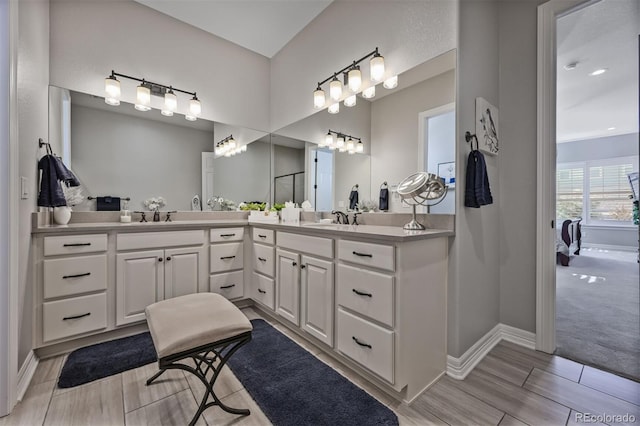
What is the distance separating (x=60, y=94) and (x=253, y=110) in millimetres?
1771

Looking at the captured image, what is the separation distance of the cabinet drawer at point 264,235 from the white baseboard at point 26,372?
5.26ft

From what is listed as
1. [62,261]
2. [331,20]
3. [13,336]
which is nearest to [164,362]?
[13,336]

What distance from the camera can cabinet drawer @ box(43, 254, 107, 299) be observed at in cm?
176

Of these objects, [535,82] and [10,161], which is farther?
[535,82]

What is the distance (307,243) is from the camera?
191 centimetres

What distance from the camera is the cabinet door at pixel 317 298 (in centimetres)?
173

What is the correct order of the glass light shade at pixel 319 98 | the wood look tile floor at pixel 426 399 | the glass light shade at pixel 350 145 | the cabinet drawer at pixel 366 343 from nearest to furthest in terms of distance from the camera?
the wood look tile floor at pixel 426 399 < the cabinet drawer at pixel 366 343 < the glass light shade at pixel 350 145 < the glass light shade at pixel 319 98

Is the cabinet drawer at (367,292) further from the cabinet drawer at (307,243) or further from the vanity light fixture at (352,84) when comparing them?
the vanity light fixture at (352,84)

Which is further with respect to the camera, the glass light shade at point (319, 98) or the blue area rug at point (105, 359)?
the glass light shade at point (319, 98)

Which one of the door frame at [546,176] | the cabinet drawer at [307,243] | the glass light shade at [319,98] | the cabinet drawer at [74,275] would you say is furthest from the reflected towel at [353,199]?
the cabinet drawer at [74,275]

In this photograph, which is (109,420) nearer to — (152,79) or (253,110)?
(152,79)

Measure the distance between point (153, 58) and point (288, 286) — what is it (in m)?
2.61

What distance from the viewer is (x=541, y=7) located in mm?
1914

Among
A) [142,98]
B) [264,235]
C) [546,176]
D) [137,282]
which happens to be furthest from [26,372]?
[546,176]
